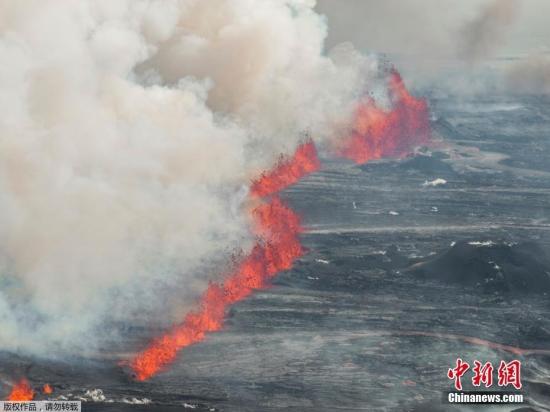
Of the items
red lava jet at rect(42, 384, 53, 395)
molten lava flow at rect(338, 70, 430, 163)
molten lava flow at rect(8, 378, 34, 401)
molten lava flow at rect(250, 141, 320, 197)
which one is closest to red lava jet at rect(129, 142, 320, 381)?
molten lava flow at rect(250, 141, 320, 197)

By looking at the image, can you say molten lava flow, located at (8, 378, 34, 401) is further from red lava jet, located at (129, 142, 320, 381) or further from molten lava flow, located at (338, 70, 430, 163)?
molten lava flow, located at (338, 70, 430, 163)

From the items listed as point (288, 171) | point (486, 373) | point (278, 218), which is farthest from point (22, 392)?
point (288, 171)

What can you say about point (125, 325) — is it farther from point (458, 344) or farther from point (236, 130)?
point (236, 130)

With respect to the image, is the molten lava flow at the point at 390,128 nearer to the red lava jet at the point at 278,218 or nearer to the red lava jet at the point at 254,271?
the red lava jet at the point at 278,218

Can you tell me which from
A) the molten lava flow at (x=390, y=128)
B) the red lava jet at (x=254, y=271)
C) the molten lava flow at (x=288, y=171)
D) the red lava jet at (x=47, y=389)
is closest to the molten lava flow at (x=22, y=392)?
the red lava jet at (x=47, y=389)

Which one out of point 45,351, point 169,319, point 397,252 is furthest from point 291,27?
point 45,351

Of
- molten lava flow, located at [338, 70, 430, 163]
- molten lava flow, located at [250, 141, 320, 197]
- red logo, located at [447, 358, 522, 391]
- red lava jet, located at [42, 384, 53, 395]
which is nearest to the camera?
red lava jet, located at [42, 384, 53, 395]

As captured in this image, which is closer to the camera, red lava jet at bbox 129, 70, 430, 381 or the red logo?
the red logo
